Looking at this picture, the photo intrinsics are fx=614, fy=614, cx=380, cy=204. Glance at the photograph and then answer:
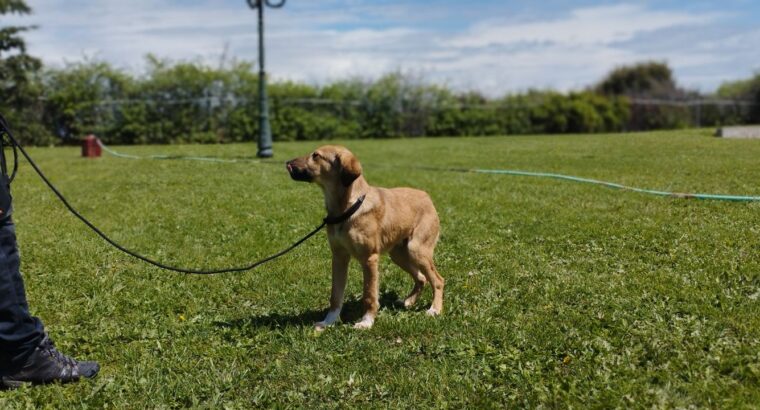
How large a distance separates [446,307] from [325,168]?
1706 mm

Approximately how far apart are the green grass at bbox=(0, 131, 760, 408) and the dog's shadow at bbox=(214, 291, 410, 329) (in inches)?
1.1

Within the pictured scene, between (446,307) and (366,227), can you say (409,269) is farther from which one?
(366,227)

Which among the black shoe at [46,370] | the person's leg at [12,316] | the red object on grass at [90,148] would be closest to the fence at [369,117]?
the red object on grass at [90,148]

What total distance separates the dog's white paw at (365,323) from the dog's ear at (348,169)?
1.16m

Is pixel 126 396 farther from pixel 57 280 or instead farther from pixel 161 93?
A: pixel 161 93

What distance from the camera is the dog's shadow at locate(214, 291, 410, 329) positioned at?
5215 mm

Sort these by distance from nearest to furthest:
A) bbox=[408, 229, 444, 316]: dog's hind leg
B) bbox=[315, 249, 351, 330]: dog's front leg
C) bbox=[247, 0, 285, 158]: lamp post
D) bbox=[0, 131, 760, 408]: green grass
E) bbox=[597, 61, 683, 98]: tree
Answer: bbox=[0, 131, 760, 408]: green grass → bbox=[315, 249, 351, 330]: dog's front leg → bbox=[408, 229, 444, 316]: dog's hind leg → bbox=[247, 0, 285, 158]: lamp post → bbox=[597, 61, 683, 98]: tree

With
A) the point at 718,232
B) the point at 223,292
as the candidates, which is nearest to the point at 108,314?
the point at 223,292

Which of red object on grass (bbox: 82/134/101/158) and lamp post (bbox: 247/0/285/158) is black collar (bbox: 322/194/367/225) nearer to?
lamp post (bbox: 247/0/285/158)

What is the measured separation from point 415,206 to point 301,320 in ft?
4.71

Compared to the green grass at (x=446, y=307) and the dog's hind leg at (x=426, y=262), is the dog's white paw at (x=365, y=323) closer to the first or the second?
the green grass at (x=446, y=307)

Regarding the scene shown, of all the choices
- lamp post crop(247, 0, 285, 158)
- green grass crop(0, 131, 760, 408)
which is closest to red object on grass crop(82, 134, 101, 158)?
lamp post crop(247, 0, 285, 158)

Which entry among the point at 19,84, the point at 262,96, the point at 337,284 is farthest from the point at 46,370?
the point at 19,84

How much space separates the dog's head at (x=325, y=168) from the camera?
16.0ft
